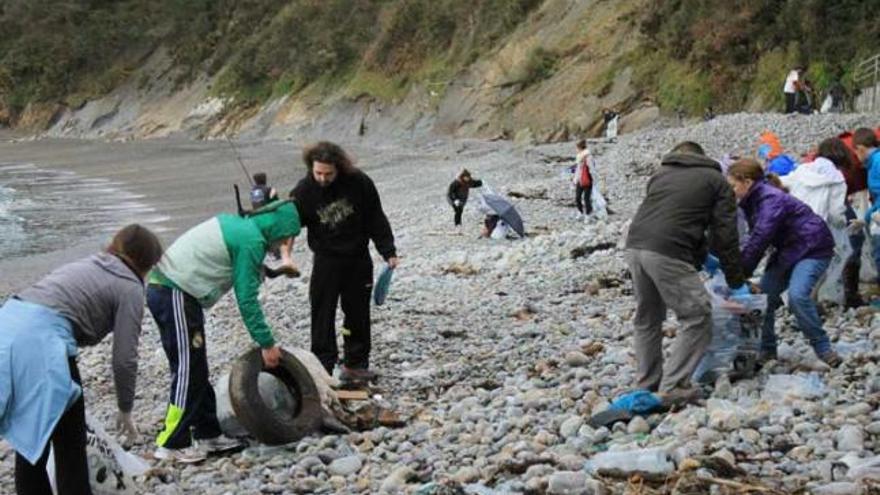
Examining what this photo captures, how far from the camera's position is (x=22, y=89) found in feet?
251

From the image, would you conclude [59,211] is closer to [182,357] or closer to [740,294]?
[182,357]

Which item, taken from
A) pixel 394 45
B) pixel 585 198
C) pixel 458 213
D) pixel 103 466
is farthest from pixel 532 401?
pixel 394 45

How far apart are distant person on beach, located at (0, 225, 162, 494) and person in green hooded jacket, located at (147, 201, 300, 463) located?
0.96 metres

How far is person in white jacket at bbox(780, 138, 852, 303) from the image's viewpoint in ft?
25.3

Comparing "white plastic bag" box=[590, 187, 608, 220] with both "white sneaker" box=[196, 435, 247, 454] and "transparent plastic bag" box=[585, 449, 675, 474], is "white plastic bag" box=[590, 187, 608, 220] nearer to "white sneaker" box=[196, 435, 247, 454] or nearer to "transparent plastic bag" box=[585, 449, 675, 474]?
"white sneaker" box=[196, 435, 247, 454]

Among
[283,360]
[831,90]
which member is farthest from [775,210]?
[831,90]

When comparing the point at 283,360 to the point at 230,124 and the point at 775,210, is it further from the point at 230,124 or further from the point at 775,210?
the point at 230,124

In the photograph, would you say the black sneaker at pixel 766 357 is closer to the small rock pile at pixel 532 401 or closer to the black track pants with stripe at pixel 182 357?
the small rock pile at pixel 532 401

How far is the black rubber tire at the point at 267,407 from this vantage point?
634 cm

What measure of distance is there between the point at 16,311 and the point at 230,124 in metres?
52.9

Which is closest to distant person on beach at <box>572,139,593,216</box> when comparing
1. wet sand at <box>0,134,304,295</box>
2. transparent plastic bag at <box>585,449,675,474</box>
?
wet sand at <box>0,134,304,295</box>

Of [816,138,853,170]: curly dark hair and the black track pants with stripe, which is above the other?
[816,138,853,170]: curly dark hair

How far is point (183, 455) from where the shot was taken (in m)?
A: 6.28

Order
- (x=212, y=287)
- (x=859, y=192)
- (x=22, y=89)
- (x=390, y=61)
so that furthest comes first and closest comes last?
(x=22, y=89), (x=390, y=61), (x=859, y=192), (x=212, y=287)
